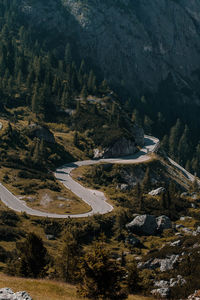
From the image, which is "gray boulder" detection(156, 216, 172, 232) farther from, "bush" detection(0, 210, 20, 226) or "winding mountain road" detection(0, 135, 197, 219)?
"bush" detection(0, 210, 20, 226)

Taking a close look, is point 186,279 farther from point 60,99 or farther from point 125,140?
point 60,99

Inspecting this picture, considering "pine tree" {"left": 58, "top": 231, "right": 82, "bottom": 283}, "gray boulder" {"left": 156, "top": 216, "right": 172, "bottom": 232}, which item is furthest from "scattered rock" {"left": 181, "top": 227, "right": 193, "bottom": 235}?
"pine tree" {"left": 58, "top": 231, "right": 82, "bottom": 283}

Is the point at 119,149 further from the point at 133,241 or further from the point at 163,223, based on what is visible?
the point at 133,241

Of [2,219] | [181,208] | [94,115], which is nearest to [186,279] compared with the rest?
[2,219]

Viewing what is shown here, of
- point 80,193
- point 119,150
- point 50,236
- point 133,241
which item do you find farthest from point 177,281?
point 119,150

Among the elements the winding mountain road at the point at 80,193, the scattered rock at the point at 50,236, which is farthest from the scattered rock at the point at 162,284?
the winding mountain road at the point at 80,193

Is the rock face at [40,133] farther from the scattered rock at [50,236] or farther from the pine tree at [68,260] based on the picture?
the pine tree at [68,260]
